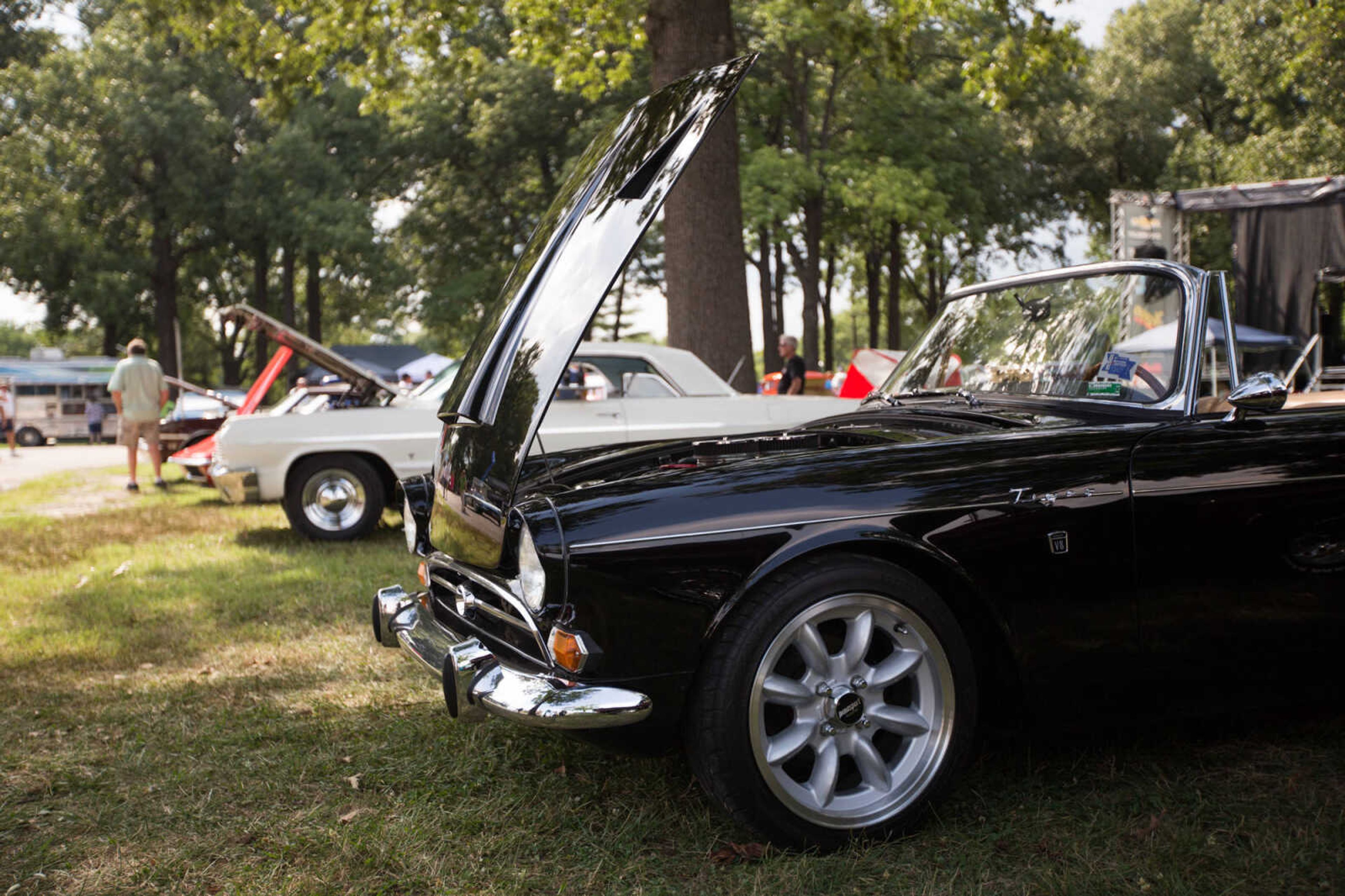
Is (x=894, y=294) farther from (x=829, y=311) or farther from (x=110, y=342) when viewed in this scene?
(x=110, y=342)

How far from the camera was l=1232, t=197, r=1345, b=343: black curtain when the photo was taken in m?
15.5

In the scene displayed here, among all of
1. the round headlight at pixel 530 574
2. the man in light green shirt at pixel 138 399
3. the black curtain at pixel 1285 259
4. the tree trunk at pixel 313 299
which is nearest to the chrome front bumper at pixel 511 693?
the round headlight at pixel 530 574

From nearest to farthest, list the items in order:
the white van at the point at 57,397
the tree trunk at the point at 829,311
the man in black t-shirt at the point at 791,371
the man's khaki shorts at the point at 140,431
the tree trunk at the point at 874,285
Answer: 1. the man in black t-shirt at the point at 791,371
2. the man's khaki shorts at the point at 140,431
3. the tree trunk at the point at 874,285
4. the tree trunk at the point at 829,311
5. the white van at the point at 57,397

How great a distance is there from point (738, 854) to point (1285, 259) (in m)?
16.3

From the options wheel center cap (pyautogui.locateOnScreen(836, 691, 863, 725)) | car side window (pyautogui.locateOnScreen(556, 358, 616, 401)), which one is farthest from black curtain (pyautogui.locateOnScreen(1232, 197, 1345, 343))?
wheel center cap (pyautogui.locateOnScreen(836, 691, 863, 725))

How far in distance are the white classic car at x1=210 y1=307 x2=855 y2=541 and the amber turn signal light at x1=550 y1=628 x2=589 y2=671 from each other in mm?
5621

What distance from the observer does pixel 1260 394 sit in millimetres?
3172

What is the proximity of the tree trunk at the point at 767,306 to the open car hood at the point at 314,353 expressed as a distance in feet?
49.0

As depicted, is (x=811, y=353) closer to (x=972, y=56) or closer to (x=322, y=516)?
(x=972, y=56)

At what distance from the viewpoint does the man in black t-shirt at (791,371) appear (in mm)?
11555

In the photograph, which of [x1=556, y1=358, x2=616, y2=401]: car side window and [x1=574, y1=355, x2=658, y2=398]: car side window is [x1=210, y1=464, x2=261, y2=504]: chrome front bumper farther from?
[x1=574, y1=355, x2=658, y2=398]: car side window

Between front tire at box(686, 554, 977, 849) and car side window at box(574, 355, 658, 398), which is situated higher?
car side window at box(574, 355, 658, 398)

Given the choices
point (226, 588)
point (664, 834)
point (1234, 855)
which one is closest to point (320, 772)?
point (664, 834)

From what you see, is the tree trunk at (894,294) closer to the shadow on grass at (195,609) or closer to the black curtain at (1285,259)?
the black curtain at (1285,259)
